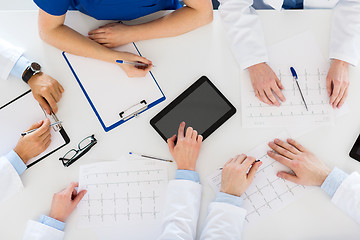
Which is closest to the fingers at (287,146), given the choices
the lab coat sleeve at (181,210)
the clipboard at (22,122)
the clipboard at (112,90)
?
the lab coat sleeve at (181,210)

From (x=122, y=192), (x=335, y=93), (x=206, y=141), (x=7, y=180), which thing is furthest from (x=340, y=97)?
(x=7, y=180)

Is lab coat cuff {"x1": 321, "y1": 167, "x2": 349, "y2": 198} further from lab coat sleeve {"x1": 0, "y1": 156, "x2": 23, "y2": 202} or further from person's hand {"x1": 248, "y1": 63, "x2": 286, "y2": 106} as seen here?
lab coat sleeve {"x1": 0, "y1": 156, "x2": 23, "y2": 202}

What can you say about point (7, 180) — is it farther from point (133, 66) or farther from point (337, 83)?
point (337, 83)

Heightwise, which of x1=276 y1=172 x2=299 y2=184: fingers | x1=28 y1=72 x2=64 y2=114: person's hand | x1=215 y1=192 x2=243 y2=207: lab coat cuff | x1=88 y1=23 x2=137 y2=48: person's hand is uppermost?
x1=88 y1=23 x2=137 y2=48: person's hand

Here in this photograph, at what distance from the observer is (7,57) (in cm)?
105

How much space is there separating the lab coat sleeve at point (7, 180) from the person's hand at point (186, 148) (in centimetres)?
52

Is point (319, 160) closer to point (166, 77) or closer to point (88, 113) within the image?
point (166, 77)

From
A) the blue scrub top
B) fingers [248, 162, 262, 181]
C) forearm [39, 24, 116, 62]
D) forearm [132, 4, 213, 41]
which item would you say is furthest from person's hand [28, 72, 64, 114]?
fingers [248, 162, 262, 181]

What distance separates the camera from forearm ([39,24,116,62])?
1.04 metres

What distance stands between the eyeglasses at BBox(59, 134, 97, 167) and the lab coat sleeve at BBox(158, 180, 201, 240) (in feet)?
0.99

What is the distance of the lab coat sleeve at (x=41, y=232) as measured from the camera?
97cm

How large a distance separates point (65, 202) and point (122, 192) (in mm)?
182

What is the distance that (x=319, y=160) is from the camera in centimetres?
102

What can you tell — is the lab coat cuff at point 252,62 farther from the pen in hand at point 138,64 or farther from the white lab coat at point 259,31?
the pen in hand at point 138,64
